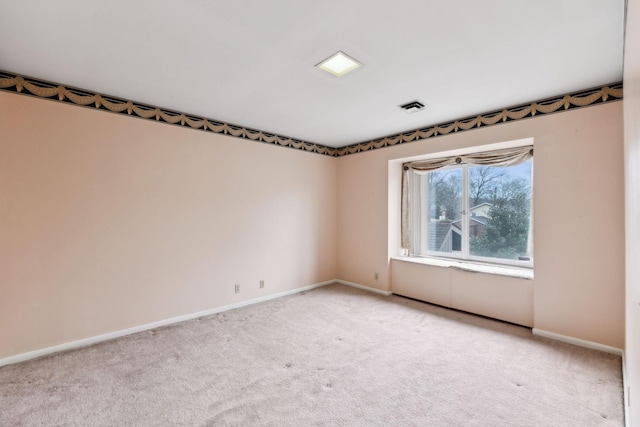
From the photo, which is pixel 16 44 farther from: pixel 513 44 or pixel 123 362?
pixel 513 44

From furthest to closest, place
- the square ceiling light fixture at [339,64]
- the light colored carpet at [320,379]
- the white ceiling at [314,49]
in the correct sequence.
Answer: the square ceiling light fixture at [339,64], the light colored carpet at [320,379], the white ceiling at [314,49]

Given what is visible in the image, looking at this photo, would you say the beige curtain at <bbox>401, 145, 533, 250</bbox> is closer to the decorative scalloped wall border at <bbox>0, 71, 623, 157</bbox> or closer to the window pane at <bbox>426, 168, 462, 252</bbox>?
the window pane at <bbox>426, 168, 462, 252</bbox>

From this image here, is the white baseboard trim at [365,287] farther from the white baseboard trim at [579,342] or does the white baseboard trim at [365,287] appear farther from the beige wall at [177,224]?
the white baseboard trim at [579,342]

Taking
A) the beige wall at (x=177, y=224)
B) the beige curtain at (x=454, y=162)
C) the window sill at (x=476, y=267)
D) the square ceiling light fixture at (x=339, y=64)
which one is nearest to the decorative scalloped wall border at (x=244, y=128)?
the beige wall at (x=177, y=224)

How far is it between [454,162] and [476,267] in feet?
4.97

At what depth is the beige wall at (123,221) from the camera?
2609mm

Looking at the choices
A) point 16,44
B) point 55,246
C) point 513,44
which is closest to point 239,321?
point 55,246

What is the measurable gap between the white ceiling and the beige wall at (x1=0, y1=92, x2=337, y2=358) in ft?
1.72

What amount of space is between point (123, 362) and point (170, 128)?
252 centimetres

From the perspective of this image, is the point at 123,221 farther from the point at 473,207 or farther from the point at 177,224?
the point at 473,207

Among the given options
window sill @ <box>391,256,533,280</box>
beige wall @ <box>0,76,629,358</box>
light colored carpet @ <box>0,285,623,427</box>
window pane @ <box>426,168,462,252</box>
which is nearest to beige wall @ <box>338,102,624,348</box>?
beige wall @ <box>0,76,629,358</box>

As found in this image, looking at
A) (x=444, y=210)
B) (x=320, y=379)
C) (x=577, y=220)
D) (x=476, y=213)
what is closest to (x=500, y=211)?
(x=476, y=213)

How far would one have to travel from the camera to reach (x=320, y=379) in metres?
2.34

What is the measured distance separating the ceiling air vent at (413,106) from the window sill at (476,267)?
217 cm
